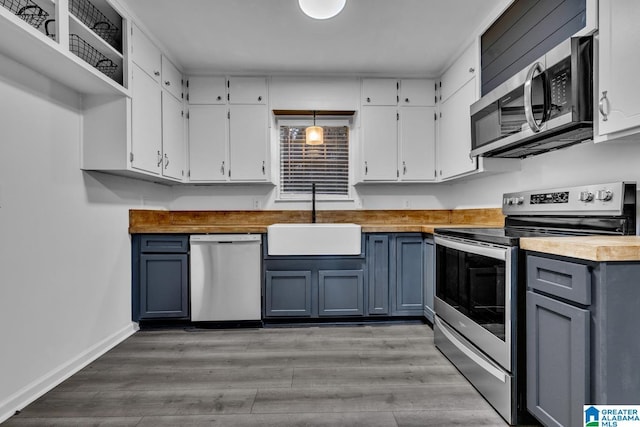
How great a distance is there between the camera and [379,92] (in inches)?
134

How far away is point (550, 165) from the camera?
2.22 metres

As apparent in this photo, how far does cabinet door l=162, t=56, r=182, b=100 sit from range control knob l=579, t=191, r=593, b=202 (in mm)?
3124

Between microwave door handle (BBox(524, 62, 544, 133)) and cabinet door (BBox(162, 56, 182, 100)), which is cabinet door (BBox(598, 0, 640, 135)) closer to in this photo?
microwave door handle (BBox(524, 62, 544, 133))

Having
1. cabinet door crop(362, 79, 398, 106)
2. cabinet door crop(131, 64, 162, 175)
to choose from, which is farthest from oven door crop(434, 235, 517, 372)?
cabinet door crop(131, 64, 162, 175)

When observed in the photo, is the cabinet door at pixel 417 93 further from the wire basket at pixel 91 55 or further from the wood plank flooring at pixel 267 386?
the wire basket at pixel 91 55

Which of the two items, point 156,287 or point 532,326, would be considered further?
point 156,287

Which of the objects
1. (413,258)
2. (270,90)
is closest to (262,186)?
(270,90)

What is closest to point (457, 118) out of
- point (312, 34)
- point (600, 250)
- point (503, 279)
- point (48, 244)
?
point (312, 34)

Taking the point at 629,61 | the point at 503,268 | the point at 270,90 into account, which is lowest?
the point at 503,268

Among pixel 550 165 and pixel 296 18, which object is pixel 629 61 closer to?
pixel 550 165

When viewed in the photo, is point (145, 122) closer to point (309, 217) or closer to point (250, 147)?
point (250, 147)

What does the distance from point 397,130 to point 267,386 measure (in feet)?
8.47

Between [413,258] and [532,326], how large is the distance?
5.01 feet

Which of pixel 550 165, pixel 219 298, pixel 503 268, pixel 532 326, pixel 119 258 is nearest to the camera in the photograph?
pixel 532 326
